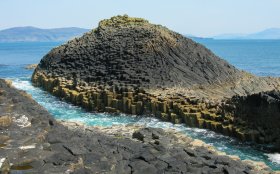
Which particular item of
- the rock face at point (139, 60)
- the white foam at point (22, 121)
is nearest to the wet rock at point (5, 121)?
the white foam at point (22, 121)

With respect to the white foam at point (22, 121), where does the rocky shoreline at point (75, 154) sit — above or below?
below

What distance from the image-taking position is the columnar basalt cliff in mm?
25031

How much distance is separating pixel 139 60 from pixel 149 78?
400cm

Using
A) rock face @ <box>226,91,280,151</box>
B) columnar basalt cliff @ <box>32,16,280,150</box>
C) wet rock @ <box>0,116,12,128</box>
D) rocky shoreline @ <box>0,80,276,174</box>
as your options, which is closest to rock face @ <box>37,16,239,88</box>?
columnar basalt cliff @ <box>32,16,280,150</box>

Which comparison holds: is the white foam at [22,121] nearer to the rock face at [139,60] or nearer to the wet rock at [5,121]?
the wet rock at [5,121]

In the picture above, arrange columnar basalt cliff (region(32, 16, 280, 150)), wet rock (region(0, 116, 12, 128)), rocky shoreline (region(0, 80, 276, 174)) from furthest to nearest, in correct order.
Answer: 1. columnar basalt cliff (region(32, 16, 280, 150))
2. wet rock (region(0, 116, 12, 128))
3. rocky shoreline (region(0, 80, 276, 174))

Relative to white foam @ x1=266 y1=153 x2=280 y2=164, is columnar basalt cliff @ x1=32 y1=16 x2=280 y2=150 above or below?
above

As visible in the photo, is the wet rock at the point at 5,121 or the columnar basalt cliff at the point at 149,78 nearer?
the wet rock at the point at 5,121

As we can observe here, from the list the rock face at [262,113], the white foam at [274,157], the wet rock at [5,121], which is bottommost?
the white foam at [274,157]

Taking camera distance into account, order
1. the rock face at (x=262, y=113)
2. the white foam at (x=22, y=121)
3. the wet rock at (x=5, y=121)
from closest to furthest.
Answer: the wet rock at (x=5, y=121), the white foam at (x=22, y=121), the rock face at (x=262, y=113)

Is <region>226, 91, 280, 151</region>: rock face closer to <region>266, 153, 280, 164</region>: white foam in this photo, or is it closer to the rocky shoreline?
<region>266, 153, 280, 164</region>: white foam

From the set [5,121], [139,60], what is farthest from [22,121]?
[139,60]

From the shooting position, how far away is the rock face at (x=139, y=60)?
3375 centimetres

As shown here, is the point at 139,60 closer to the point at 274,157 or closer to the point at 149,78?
the point at 149,78
